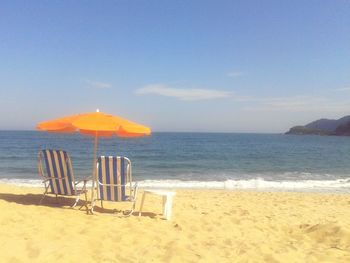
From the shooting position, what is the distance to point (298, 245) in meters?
5.50

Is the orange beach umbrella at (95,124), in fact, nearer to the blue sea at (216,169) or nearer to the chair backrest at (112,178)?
the chair backrest at (112,178)

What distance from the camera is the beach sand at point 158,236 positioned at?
14.7 feet

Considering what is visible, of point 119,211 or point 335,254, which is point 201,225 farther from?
point 335,254

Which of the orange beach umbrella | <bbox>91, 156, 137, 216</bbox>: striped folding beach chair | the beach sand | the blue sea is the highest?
the orange beach umbrella

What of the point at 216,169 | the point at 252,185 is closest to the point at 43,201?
the point at 252,185

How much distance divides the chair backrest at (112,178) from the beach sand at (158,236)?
39cm

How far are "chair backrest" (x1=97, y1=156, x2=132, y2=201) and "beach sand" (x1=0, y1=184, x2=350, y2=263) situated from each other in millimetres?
385

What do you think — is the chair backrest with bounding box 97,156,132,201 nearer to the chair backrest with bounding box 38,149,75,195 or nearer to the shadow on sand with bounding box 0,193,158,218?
the shadow on sand with bounding box 0,193,158,218

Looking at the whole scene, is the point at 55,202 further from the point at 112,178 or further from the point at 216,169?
the point at 216,169

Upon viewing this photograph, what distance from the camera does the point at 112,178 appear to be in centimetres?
650

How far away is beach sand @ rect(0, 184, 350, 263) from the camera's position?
447cm

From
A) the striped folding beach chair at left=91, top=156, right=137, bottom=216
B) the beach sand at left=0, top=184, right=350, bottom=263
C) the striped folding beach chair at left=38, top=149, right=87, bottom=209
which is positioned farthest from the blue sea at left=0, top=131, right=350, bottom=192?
the striped folding beach chair at left=91, top=156, right=137, bottom=216

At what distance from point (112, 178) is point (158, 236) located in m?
1.56

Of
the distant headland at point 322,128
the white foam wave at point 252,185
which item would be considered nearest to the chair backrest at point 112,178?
the white foam wave at point 252,185
